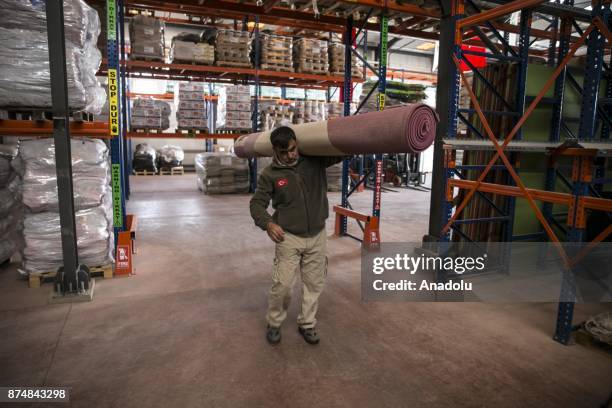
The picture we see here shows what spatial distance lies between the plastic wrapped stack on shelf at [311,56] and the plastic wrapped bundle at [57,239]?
7.27 meters

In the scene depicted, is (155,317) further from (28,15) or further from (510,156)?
Answer: (510,156)

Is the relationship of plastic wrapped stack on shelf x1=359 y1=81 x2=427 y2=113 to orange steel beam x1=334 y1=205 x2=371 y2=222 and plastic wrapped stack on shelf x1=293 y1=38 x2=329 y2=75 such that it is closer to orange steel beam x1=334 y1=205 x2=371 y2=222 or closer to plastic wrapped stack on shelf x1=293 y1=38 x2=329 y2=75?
plastic wrapped stack on shelf x1=293 y1=38 x2=329 y2=75

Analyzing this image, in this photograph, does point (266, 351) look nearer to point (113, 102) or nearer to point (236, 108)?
point (113, 102)

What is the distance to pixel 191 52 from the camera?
397 inches

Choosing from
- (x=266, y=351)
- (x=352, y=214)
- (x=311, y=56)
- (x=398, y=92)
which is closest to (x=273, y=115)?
(x=311, y=56)

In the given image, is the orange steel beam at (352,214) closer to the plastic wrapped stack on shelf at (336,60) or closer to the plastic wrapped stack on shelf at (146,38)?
the plastic wrapped stack on shelf at (336,60)

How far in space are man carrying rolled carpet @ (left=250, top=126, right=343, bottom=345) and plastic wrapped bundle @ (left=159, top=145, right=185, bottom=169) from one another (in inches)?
657

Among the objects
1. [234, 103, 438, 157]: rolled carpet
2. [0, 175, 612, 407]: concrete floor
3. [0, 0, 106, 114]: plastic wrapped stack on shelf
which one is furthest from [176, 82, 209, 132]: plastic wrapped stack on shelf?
[234, 103, 438, 157]: rolled carpet

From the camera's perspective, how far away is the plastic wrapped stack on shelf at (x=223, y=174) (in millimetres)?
12469

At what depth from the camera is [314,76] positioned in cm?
1090

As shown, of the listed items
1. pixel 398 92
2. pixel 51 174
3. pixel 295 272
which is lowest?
pixel 295 272

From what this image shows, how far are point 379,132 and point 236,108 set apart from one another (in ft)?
31.2

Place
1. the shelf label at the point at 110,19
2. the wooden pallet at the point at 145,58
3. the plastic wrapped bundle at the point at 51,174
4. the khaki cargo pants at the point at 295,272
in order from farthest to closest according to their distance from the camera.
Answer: the wooden pallet at the point at 145,58 < the shelf label at the point at 110,19 < the plastic wrapped bundle at the point at 51,174 < the khaki cargo pants at the point at 295,272

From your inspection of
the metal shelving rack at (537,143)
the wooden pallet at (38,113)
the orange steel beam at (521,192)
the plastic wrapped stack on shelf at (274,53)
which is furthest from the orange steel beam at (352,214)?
the plastic wrapped stack on shelf at (274,53)
